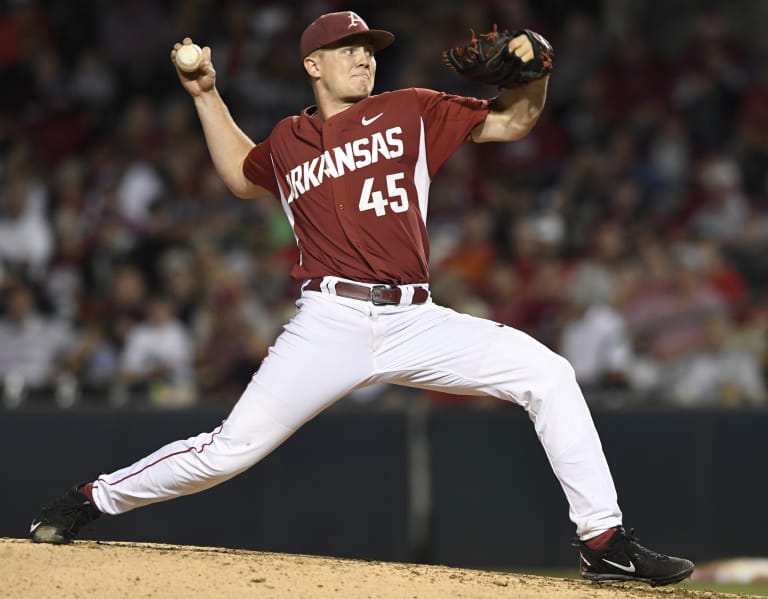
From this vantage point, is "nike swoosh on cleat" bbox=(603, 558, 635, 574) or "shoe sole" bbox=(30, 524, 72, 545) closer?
"nike swoosh on cleat" bbox=(603, 558, 635, 574)

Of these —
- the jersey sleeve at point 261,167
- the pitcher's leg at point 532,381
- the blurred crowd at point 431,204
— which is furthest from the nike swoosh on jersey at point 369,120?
the blurred crowd at point 431,204

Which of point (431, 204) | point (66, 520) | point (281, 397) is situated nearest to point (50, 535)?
point (66, 520)

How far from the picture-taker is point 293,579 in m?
4.41

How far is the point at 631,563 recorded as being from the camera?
4.38m

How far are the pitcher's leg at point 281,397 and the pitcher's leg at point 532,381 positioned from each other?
0.46 ft

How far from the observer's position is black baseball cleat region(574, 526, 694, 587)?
437 cm

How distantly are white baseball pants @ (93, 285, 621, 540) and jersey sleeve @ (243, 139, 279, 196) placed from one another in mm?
586

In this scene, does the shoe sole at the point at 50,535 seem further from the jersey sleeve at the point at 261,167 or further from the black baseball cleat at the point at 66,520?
the jersey sleeve at the point at 261,167

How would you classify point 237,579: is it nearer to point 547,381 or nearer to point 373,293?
point 373,293

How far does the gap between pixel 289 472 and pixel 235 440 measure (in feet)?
12.2

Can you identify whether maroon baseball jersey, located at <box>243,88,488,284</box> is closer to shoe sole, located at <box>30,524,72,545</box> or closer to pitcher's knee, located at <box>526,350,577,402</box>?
pitcher's knee, located at <box>526,350,577,402</box>

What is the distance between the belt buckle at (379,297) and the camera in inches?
175

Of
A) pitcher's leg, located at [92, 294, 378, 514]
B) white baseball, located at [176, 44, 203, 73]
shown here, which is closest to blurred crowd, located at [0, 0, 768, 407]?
white baseball, located at [176, 44, 203, 73]

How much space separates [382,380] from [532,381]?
1.68ft
